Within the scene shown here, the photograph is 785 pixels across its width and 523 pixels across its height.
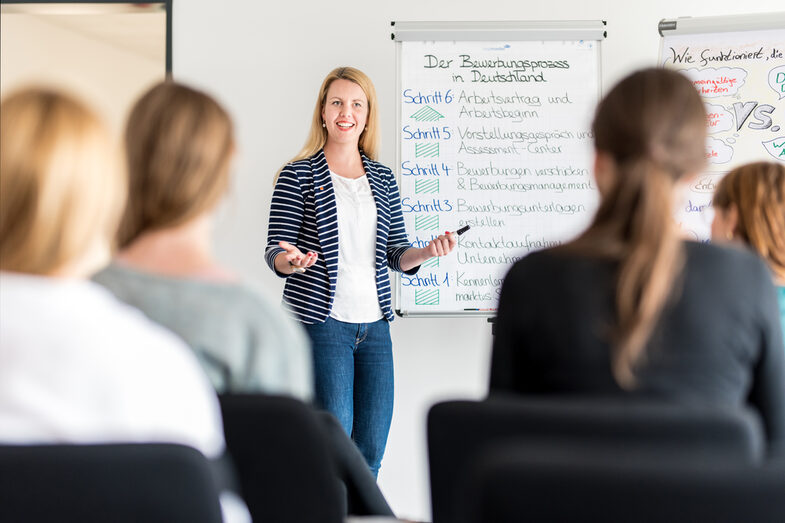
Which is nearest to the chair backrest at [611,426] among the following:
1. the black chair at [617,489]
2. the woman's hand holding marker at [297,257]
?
the black chair at [617,489]

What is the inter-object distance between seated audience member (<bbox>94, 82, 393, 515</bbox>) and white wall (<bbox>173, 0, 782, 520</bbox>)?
8.28 feet

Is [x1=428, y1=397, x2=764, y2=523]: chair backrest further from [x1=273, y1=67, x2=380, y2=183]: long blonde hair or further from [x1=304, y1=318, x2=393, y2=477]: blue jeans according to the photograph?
[x1=273, y1=67, x2=380, y2=183]: long blonde hair

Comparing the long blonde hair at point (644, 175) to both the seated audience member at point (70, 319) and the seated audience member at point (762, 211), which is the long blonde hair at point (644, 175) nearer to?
the seated audience member at point (70, 319)

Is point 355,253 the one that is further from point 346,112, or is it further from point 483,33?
point 483,33

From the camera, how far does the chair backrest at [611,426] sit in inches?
36.5

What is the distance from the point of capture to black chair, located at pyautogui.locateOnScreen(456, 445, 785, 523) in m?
0.74

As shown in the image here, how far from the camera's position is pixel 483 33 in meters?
3.67

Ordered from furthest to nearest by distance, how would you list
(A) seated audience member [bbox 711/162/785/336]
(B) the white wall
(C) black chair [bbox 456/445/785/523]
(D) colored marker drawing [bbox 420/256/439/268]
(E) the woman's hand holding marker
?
(B) the white wall < (D) colored marker drawing [bbox 420/256/439/268] < (E) the woman's hand holding marker < (A) seated audience member [bbox 711/162/785/336] < (C) black chair [bbox 456/445/785/523]

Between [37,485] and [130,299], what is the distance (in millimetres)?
413

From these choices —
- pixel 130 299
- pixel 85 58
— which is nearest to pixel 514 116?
pixel 130 299

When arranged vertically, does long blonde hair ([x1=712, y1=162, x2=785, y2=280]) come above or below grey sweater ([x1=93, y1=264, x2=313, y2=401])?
above

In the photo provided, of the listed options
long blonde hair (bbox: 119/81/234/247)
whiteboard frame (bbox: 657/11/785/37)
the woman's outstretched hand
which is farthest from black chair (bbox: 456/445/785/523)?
whiteboard frame (bbox: 657/11/785/37)

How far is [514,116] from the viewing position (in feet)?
12.1

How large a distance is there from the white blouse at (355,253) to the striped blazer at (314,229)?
3 centimetres
